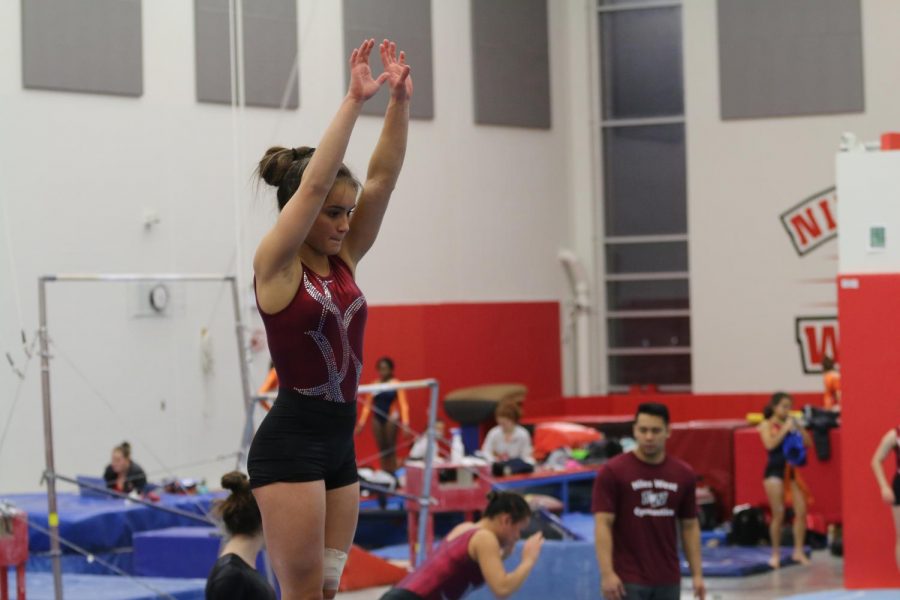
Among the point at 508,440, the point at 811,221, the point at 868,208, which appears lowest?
the point at 508,440

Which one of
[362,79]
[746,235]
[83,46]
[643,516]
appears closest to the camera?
[362,79]

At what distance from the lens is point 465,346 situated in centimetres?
1761

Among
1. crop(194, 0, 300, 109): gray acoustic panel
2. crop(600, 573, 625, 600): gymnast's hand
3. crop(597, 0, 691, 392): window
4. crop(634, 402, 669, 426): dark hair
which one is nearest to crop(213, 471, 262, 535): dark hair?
crop(600, 573, 625, 600): gymnast's hand

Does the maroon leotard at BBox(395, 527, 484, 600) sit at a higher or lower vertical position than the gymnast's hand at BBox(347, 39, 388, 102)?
lower

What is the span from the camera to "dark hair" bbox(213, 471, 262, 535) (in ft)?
17.3

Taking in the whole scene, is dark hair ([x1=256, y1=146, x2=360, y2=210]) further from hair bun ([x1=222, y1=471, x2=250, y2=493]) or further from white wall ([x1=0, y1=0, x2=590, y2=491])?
white wall ([x1=0, y1=0, x2=590, y2=491])

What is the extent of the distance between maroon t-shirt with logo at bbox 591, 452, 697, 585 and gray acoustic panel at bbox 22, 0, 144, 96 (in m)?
8.58

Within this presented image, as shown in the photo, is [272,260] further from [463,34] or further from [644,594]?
[463,34]

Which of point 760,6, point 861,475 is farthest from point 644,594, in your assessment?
point 760,6

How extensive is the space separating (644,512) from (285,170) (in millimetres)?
4055

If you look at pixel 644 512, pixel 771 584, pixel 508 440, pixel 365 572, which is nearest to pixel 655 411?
pixel 644 512

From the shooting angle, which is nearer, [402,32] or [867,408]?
[867,408]

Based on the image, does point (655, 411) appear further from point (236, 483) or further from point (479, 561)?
point (236, 483)

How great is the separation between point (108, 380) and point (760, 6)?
9.32m
